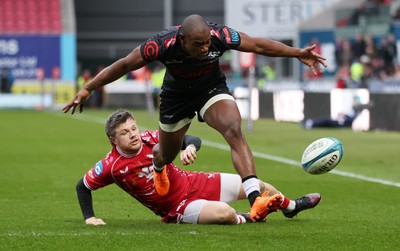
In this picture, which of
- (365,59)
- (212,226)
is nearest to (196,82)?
(212,226)

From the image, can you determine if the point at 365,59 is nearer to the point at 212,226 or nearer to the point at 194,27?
the point at 212,226

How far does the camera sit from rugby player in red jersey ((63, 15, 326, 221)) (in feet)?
29.1

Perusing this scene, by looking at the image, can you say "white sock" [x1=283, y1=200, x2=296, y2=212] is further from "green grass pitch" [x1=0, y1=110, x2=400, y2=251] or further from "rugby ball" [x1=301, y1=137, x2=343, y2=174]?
"rugby ball" [x1=301, y1=137, x2=343, y2=174]

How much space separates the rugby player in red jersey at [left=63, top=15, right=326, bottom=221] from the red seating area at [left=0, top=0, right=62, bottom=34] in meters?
43.4

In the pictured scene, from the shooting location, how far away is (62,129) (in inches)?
1160

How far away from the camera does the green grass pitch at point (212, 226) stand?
27.1 ft

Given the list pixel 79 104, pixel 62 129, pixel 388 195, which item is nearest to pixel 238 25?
pixel 62 129

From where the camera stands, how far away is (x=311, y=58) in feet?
32.0

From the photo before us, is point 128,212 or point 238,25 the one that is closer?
point 128,212

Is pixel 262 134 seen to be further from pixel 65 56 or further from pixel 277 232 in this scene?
pixel 65 56

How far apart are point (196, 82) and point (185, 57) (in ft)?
1.27

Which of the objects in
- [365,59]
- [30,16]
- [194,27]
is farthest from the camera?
[30,16]

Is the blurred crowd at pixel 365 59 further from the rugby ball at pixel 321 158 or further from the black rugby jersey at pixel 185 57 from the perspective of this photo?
the black rugby jersey at pixel 185 57

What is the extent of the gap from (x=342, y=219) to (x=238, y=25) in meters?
40.4
